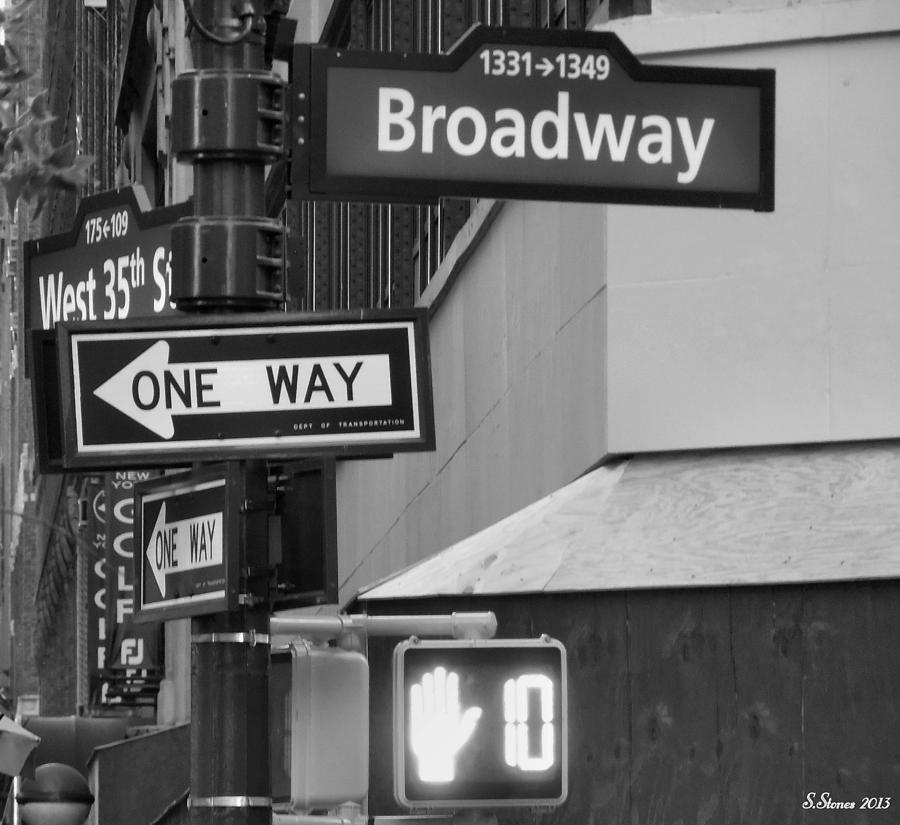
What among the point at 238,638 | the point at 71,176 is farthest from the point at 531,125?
the point at 71,176

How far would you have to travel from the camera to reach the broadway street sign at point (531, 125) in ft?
19.2

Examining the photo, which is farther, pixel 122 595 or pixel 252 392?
pixel 122 595

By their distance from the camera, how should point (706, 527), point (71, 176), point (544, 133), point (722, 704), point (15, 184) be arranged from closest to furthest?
point (544, 133) < point (15, 184) < point (71, 176) < point (722, 704) < point (706, 527)

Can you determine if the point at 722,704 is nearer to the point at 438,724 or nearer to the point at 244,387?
the point at 438,724

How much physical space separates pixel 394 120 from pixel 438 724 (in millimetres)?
1677

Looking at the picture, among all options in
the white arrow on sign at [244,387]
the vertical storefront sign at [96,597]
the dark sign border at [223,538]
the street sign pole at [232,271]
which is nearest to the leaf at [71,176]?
the street sign pole at [232,271]

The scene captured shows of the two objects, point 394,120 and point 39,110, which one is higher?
point 39,110

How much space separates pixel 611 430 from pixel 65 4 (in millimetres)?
39910

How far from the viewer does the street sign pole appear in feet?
18.3

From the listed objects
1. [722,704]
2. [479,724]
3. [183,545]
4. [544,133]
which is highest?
[544,133]

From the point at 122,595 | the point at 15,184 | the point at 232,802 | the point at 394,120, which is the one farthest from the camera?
the point at 122,595

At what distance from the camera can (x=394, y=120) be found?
5.88 metres

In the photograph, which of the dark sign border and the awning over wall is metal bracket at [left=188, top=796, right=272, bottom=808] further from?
the awning over wall

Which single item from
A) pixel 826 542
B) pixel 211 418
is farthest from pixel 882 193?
pixel 211 418
